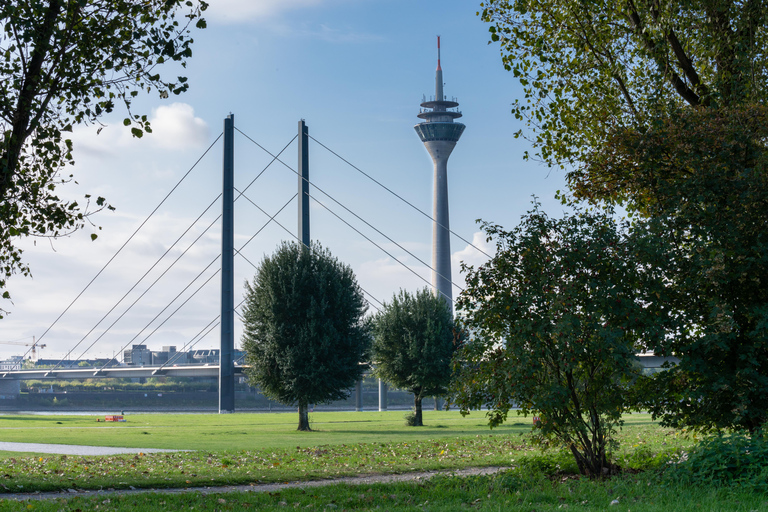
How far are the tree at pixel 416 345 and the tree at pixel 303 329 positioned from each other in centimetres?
337

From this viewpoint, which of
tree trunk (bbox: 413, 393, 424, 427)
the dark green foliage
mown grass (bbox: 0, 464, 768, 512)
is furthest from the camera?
tree trunk (bbox: 413, 393, 424, 427)

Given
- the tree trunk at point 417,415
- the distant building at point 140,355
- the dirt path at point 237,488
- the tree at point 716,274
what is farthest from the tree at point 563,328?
the distant building at point 140,355

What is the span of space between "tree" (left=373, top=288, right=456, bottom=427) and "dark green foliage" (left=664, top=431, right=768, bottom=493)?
24950 mm

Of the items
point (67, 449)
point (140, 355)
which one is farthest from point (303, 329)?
point (140, 355)

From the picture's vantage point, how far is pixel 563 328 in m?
9.41

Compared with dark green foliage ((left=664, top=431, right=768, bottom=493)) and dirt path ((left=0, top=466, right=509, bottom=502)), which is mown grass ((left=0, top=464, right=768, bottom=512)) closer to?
dark green foliage ((left=664, top=431, right=768, bottom=493))

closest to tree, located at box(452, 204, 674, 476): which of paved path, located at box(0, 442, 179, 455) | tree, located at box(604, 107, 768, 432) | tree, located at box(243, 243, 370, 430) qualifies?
tree, located at box(604, 107, 768, 432)

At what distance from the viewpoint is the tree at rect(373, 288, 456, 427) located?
34.1 meters

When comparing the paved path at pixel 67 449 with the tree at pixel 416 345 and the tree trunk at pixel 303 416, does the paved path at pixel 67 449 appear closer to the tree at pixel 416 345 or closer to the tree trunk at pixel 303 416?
the tree trunk at pixel 303 416

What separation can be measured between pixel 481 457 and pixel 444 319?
20625 millimetres

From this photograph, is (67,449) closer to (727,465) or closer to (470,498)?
(470,498)

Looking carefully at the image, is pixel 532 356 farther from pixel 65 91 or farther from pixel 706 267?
pixel 65 91

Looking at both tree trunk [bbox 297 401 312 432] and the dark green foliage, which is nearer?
the dark green foliage

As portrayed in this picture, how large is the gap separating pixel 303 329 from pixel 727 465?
75.0 ft
